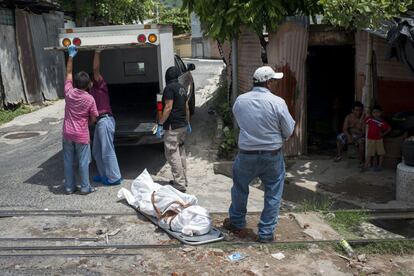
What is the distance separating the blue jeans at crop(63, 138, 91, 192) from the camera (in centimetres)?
699

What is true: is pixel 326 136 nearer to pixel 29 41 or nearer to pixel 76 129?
pixel 76 129

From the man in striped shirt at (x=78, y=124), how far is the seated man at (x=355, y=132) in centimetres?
447

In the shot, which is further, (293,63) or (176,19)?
(176,19)

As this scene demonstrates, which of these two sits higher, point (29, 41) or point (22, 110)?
point (29, 41)

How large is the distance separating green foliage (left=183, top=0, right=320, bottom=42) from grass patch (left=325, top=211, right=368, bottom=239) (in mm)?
3427

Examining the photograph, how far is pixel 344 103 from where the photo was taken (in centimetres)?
1144

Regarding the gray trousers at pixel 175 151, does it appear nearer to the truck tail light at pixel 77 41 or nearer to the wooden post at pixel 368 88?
the truck tail light at pixel 77 41

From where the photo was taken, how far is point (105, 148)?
7324 millimetres

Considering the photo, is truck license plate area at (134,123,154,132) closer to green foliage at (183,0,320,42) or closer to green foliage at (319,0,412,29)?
green foliage at (183,0,320,42)

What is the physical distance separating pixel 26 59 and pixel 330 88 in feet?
30.0

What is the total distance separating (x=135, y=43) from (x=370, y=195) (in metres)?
4.22

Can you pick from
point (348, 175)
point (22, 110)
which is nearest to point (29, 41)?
point (22, 110)

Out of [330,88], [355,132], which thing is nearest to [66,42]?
[355,132]

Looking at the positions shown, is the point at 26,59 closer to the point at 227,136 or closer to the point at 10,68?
the point at 10,68
